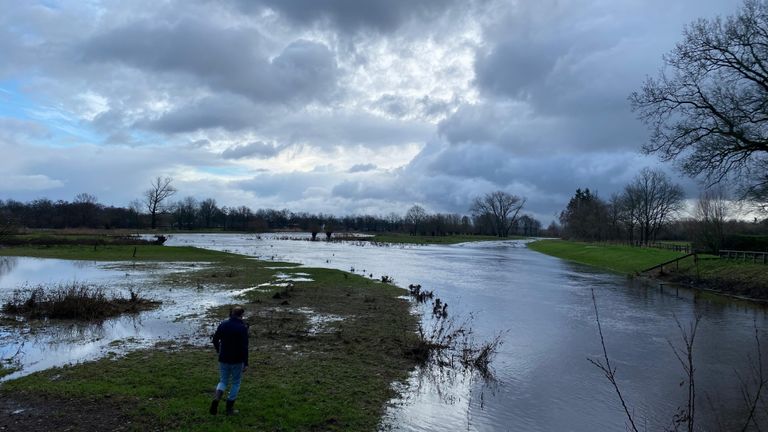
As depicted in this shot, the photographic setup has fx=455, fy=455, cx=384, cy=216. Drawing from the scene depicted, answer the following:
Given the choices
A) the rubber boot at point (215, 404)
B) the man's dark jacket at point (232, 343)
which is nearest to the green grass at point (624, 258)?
the man's dark jacket at point (232, 343)

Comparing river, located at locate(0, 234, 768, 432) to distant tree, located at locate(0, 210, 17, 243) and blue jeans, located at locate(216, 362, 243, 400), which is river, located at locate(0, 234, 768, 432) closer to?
distant tree, located at locate(0, 210, 17, 243)

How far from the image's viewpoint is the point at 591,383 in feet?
38.6

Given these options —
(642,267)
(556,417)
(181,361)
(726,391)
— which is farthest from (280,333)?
(642,267)

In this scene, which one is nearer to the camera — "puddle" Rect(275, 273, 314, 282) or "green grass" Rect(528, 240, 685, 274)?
"puddle" Rect(275, 273, 314, 282)

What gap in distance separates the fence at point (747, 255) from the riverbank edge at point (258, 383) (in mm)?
28955

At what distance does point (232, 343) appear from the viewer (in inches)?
336

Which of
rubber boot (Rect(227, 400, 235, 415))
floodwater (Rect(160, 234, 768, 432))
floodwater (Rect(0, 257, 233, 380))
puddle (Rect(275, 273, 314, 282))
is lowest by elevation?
floodwater (Rect(160, 234, 768, 432))

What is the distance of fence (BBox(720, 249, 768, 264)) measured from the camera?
32.2m

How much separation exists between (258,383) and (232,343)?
2027mm

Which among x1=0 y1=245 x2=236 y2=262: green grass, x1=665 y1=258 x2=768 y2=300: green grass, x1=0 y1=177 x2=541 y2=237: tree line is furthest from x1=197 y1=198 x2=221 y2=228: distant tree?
x1=665 y1=258 x2=768 y2=300: green grass

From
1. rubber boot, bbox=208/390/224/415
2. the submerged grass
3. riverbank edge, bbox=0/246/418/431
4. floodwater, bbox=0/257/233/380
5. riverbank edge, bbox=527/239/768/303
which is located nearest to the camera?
riverbank edge, bbox=0/246/418/431

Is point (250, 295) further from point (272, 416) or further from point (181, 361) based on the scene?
point (272, 416)

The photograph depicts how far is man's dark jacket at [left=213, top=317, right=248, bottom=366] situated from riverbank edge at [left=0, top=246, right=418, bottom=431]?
0.94m

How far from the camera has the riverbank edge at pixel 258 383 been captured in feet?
26.5
